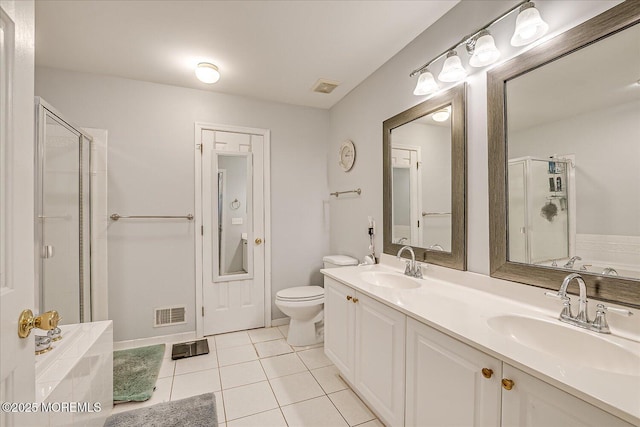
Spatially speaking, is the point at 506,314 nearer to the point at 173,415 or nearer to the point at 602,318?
the point at 602,318

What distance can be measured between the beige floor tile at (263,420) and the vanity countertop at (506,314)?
886 millimetres

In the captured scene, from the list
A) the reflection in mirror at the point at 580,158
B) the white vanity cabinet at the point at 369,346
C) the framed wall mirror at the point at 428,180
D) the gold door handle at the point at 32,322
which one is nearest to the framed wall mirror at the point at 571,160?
the reflection in mirror at the point at 580,158

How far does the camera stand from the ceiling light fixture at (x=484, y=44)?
4.08 feet

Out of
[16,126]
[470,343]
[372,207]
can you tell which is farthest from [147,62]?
[470,343]

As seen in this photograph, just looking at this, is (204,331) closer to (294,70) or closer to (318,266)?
(318,266)

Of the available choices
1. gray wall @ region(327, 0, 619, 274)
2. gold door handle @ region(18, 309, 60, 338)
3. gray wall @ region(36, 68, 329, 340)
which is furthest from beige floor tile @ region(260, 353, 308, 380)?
gold door handle @ region(18, 309, 60, 338)

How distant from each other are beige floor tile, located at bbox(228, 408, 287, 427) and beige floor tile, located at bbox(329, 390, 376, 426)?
360 millimetres

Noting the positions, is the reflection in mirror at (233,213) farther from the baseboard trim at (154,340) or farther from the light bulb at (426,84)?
the light bulb at (426,84)

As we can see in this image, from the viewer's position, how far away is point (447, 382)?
3.67 ft

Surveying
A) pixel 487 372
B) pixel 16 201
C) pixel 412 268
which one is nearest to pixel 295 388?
pixel 412 268

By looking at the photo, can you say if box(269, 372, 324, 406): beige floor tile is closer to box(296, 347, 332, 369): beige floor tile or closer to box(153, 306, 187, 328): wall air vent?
box(296, 347, 332, 369): beige floor tile

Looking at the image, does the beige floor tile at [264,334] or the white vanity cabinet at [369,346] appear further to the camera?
the beige floor tile at [264,334]

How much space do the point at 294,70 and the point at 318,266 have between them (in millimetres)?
2057

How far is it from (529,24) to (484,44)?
8.9 inches
